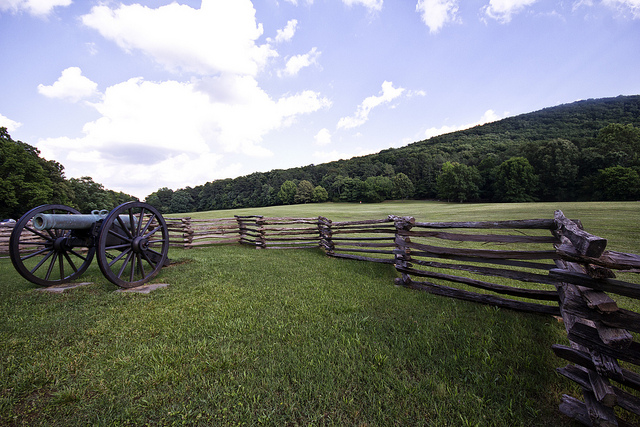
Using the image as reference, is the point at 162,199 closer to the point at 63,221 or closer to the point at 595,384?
the point at 63,221

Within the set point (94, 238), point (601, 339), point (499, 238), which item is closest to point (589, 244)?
point (601, 339)

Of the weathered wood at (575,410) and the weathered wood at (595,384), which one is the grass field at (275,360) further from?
the weathered wood at (595,384)

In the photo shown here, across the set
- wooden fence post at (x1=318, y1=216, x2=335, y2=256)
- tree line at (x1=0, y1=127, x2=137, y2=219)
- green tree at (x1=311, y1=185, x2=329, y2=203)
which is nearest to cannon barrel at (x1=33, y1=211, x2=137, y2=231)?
wooden fence post at (x1=318, y1=216, x2=335, y2=256)

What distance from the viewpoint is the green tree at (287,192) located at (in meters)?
70.9

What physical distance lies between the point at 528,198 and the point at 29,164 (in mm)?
74354

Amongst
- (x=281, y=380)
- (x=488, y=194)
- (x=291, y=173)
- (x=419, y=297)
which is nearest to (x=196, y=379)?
(x=281, y=380)

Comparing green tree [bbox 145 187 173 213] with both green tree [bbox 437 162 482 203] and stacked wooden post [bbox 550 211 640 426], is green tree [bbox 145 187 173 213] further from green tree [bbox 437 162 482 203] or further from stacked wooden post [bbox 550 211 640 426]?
stacked wooden post [bbox 550 211 640 426]

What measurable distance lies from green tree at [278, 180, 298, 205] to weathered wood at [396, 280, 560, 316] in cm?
6653

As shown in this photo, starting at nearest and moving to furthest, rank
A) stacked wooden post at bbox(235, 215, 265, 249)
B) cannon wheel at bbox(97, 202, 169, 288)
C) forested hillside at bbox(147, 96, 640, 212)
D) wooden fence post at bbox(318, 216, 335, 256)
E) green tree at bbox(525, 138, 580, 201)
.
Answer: cannon wheel at bbox(97, 202, 169, 288) → wooden fence post at bbox(318, 216, 335, 256) → stacked wooden post at bbox(235, 215, 265, 249) → forested hillside at bbox(147, 96, 640, 212) → green tree at bbox(525, 138, 580, 201)

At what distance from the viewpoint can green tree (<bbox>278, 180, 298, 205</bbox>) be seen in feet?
233

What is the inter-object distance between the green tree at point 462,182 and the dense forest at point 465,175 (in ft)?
0.63

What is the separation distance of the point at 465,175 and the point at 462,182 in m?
1.92

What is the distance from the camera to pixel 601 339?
1980mm

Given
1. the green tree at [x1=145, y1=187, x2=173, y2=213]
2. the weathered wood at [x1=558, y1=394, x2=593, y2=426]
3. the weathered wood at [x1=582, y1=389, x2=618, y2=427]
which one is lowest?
the weathered wood at [x1=558, y1=394, x2=593, y2=426]
